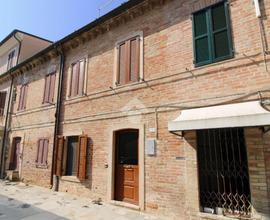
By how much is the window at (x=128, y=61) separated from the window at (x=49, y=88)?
459cm

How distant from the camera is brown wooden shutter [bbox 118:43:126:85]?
28.1ft

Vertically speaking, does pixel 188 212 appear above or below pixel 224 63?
below

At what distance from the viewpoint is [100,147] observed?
8.66m

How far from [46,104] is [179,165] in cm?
812

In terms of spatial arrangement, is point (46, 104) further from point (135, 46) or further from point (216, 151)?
point (216, 151)

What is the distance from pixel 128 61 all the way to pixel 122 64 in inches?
13.8

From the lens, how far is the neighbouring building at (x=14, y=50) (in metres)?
15.8

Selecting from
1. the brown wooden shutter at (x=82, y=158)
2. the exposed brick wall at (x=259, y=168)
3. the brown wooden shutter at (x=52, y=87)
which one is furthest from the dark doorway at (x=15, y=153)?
the exposed brick wall at (x=259, y=168)

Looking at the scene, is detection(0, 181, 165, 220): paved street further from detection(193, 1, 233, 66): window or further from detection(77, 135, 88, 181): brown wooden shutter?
detection(193, 1, 233, 66): window

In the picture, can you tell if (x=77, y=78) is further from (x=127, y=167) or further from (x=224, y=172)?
(x=224, y=172)

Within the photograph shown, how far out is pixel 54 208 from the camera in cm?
754

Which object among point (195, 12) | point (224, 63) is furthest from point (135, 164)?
point (195, 12)

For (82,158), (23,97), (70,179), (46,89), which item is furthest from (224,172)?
(23,97)

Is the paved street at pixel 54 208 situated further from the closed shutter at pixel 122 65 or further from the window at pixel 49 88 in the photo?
the window at pixel 49 88
